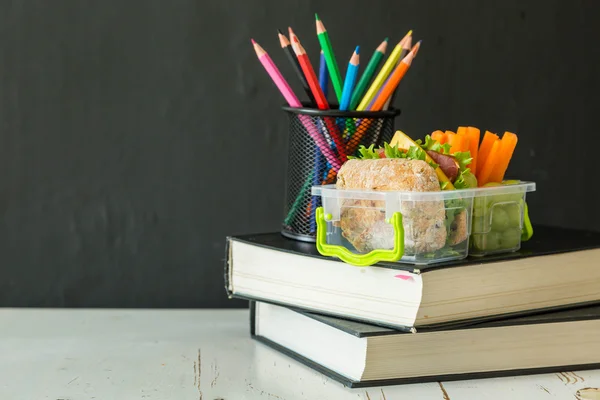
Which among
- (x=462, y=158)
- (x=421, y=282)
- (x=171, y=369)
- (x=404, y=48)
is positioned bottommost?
(x=171, y=369)

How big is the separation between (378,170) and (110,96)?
1.43 ft

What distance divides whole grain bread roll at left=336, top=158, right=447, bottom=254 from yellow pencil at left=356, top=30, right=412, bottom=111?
0.14 metres

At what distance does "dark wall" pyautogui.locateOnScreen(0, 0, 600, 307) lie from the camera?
102 cm

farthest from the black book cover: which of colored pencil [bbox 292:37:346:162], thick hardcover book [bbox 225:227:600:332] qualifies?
colored pencil [bbox 292:37:346:162]

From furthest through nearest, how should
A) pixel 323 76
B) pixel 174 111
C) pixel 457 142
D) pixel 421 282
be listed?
pixel 174 111 < pixel 323 76 < pixel 457 142 < pixel 421 282

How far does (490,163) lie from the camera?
83 cm

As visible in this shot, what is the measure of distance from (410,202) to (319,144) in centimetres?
18

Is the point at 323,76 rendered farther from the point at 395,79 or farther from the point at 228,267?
the point at 228,267

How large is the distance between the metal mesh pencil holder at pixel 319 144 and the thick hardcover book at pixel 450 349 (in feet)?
0.40

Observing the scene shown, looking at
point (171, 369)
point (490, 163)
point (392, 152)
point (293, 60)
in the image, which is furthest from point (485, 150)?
point (171, 369)

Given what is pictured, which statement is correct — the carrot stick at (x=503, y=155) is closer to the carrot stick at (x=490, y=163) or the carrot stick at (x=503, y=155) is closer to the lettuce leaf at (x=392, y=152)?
the carrot stick at (x=490, y=163)

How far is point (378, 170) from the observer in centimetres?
74

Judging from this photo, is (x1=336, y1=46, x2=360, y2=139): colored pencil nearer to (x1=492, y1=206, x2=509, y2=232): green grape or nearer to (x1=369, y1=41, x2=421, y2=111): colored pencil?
(x1=369, y1=41, x2=421, y2=111): colored pencil

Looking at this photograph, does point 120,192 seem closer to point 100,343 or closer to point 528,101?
point 100,343
